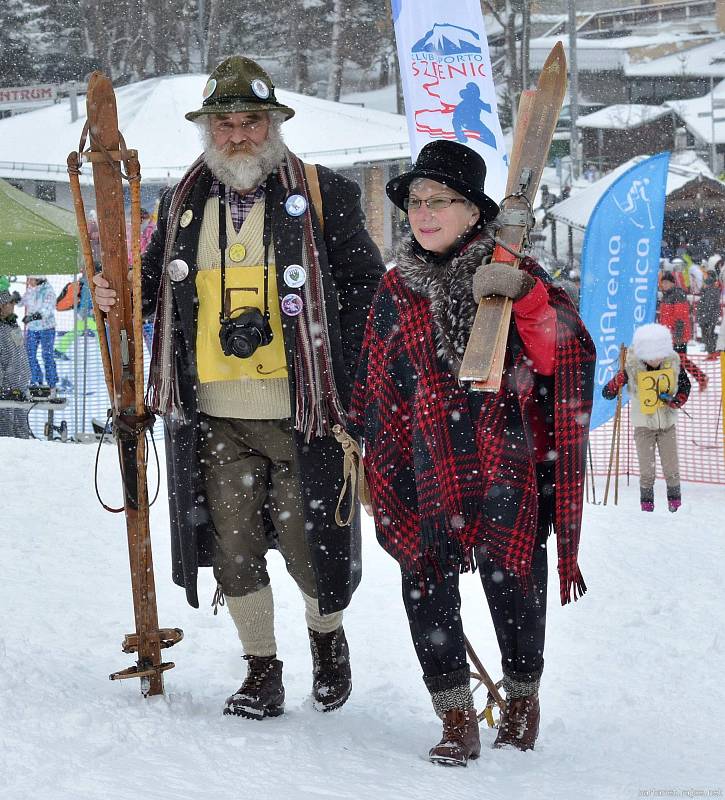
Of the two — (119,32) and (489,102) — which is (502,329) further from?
(119,32)

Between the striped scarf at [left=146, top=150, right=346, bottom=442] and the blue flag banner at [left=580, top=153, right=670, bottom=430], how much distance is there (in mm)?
5719

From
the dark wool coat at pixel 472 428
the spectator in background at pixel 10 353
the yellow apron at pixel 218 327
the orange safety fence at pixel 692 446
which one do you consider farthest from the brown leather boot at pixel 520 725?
the spectator in background at pixel 10 353

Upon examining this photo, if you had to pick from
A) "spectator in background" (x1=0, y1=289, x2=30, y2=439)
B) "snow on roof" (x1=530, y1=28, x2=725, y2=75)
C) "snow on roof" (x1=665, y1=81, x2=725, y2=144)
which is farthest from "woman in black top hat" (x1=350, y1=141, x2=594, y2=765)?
"snow on roof" (x1=530, y1=28, x2=725, y2=75)

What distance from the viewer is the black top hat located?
9.00 feet

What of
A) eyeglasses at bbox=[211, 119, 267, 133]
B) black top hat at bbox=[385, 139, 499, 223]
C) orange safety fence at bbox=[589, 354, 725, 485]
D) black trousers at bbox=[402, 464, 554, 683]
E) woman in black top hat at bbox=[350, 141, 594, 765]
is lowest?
orange safety fence at bbox=[589, 354, 725, 485]

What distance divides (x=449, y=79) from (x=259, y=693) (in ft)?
14.6

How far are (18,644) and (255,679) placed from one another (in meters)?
0.86

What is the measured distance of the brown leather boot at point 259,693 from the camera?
3.08 metres

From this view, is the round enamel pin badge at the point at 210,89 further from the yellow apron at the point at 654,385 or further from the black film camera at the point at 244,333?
the yellow apron at the point at 654,385

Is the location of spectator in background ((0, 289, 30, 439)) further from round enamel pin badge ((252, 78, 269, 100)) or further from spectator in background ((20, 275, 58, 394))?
round enamel pin badge ((252, 78, 269, 100))

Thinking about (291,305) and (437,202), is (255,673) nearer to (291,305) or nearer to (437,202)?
(291,305)

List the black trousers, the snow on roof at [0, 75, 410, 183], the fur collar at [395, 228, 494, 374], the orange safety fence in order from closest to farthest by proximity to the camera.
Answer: the fur collar at [395, 228, 494, 374]
the black trousers
the orange safety fence
the snow on roof at [0, 75, 410, 183]

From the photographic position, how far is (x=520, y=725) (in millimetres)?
2979

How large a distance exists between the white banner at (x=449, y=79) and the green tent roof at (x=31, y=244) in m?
4.60
